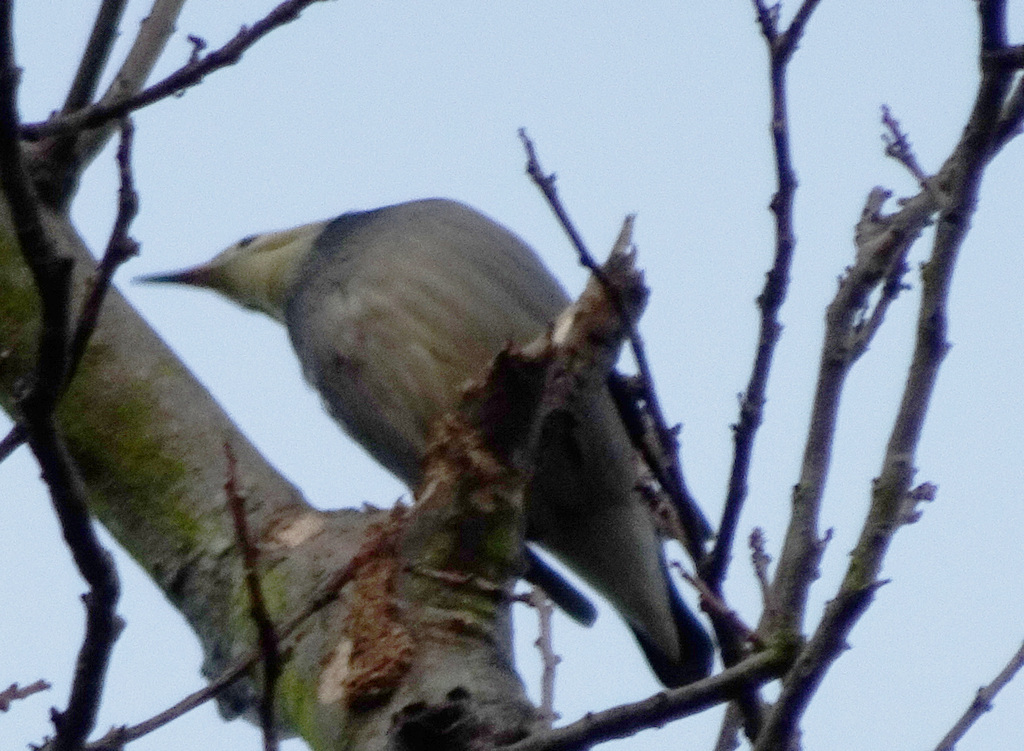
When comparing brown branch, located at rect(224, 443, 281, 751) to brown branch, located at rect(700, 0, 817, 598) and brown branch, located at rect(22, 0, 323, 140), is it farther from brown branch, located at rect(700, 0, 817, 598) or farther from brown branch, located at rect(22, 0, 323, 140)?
brown branch, located at rect(700, 0, 817, 598)

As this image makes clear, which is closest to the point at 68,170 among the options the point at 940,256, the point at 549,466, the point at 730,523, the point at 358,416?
the point at 358,416

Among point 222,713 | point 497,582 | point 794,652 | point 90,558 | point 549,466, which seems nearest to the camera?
point 90,558

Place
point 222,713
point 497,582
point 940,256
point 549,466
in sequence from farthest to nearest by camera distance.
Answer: point 549,466 → point 222,713 → point 497,582 → point 940,256

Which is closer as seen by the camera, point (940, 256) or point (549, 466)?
point (940, 256)

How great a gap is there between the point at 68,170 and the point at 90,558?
183 centimetres

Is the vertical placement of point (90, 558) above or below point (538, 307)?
below

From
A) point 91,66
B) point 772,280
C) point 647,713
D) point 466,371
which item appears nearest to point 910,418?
point 772,280

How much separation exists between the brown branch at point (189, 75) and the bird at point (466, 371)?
1.71 meters

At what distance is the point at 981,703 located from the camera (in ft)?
7.49

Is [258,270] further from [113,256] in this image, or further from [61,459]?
[61,459]

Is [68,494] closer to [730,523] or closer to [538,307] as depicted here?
[730,523]

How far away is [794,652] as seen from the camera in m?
1.86

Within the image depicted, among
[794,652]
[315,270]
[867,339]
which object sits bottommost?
[794,652]

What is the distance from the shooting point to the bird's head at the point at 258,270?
15.6 ft
